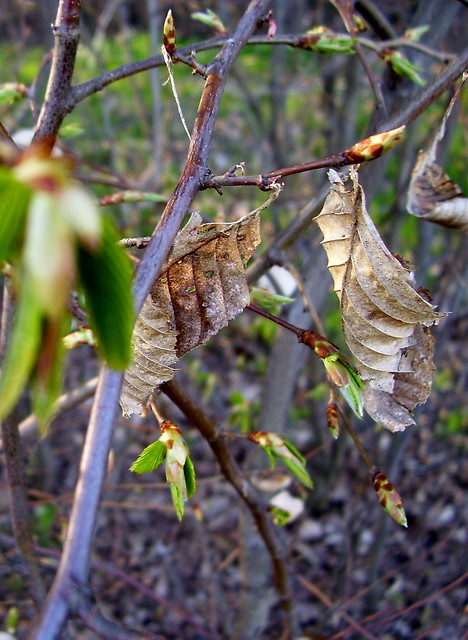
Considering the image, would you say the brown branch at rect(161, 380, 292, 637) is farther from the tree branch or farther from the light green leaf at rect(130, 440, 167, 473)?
the tree branch

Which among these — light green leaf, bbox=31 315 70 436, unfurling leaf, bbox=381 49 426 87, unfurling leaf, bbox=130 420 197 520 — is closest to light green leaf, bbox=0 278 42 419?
light green leaf, bbox=31 315 70 436

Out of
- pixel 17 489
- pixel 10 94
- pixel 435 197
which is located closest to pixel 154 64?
pixel 10 94

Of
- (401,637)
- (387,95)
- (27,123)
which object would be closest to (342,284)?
(387,95)

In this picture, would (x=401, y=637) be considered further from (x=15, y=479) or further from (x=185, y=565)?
(x=15, y=479)

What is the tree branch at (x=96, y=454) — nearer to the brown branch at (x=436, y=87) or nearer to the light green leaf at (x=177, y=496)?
the light green leaf at (x=177, y=496)

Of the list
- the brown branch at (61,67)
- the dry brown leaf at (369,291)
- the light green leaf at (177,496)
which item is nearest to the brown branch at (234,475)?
the light green leaf at (177,496)

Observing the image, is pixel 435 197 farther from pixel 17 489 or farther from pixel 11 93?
pixel 17 489
